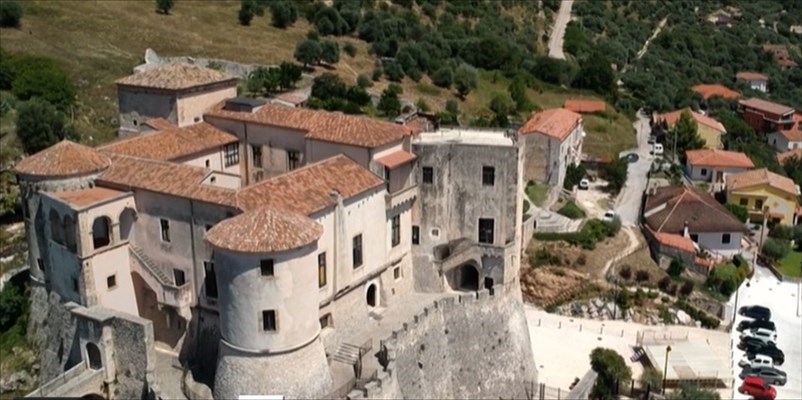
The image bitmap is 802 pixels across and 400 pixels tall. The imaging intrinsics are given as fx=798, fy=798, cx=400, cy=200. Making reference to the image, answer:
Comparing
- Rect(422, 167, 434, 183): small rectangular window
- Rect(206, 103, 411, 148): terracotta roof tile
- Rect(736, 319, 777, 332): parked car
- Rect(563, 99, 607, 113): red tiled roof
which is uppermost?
Rect(206, 103, 411, 148): terracotta roof tile

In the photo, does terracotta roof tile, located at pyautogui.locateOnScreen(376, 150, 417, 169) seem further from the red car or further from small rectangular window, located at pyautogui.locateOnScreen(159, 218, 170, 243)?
the red car

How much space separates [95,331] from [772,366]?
35.2 metres

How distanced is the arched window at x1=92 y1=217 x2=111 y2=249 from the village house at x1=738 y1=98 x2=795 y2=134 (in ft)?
257

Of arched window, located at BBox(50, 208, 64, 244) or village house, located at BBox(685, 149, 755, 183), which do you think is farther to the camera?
village house, located at BBox(685, 149, 755, 183)

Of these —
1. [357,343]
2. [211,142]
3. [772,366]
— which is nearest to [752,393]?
[772,366]

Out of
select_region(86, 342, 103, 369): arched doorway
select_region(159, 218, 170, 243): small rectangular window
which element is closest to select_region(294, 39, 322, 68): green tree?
select_region(159, 218, 170, 243): small rectangular window

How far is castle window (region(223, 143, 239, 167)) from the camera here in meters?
40.9

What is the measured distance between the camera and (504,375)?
125 feet

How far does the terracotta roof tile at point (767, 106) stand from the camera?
90938mm

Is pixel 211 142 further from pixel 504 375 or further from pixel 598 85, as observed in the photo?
pixel 598 85

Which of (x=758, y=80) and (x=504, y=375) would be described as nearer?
(x=504, y=375)

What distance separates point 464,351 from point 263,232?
1308cm

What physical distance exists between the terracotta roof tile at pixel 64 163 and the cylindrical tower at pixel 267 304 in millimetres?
8907

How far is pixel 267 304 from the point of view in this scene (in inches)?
1108
